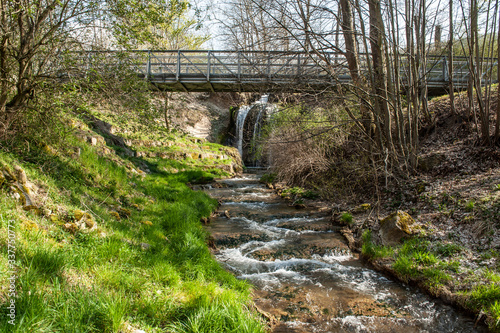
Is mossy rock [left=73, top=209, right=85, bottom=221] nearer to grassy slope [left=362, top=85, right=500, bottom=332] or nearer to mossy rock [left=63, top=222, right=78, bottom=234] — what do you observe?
mossy rock [left=63, top=222, right=78, bottom=234]

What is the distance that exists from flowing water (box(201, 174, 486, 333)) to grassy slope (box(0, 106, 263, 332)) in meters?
0.54

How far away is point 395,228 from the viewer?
488 centimetres

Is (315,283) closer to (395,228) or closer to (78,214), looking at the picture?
(395,228)

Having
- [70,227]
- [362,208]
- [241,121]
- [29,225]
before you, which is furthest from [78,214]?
[241,121]

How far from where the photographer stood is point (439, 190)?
18.9 feet

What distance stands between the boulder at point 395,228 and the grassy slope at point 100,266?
2.79 meters

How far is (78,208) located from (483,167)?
24.6ft

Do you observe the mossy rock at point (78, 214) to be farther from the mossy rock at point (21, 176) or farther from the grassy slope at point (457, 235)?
the grassy slope at point (457, 235)

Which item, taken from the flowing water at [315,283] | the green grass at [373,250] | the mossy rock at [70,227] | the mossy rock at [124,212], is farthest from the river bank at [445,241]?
the mossy rock at [70,227]

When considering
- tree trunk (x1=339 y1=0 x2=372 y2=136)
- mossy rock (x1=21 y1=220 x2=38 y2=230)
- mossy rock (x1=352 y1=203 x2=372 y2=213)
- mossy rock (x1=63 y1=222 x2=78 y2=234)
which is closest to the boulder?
mossy rock (x1=352 y1=203 x2=372 y2=213)

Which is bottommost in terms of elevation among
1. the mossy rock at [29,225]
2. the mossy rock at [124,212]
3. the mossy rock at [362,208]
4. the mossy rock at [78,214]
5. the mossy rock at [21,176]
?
the mossy rock at [362,208]

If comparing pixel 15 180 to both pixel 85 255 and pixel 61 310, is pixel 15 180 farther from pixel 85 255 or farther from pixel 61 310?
pixel 61 310

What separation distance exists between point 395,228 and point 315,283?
1.89 m

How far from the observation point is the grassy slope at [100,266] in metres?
2.14
